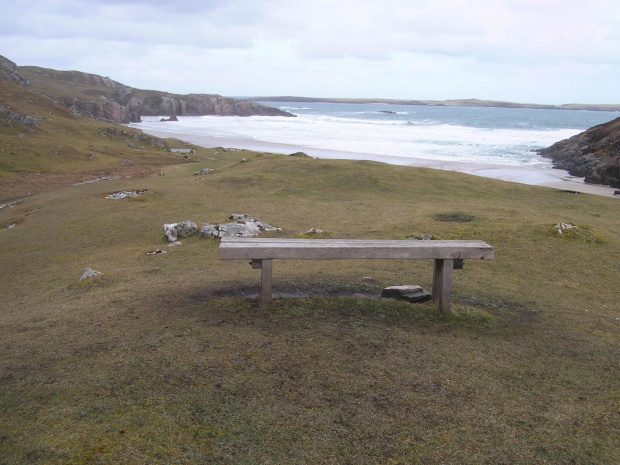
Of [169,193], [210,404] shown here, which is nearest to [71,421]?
[210,404]

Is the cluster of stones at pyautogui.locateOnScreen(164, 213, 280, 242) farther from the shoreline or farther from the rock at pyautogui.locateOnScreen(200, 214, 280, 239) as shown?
the shoreline

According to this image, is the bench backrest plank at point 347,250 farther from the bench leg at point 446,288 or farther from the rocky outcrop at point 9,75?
the rocky outcrop at point 9,75

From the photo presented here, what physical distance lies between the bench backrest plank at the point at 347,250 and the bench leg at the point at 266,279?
135 mm

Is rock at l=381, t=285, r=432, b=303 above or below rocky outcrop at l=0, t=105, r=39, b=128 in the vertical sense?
below

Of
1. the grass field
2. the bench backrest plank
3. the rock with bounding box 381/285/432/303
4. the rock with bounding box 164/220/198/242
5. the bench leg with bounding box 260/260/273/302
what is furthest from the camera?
the rock with bounding box 164/220/198/242

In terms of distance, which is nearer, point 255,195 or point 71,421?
point 71,421

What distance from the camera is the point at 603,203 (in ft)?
58.5

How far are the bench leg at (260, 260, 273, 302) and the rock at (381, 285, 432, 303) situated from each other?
6.22 ft

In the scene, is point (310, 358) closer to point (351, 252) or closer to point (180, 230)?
point (351, 252)

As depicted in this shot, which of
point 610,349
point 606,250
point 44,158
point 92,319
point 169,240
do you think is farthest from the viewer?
point 44,158

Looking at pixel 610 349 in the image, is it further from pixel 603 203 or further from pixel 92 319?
pixel 603 203

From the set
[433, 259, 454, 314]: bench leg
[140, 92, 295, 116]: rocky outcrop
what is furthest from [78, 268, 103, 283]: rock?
[140, 92, 295, 116]: rocky outcrop

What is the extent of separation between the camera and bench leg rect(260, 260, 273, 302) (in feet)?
22.7

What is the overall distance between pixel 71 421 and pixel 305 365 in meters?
2.33
